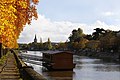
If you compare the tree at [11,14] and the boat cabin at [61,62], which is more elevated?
the tree at [11,14]

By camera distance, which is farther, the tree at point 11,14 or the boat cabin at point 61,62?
the boat cabin at point 61,62

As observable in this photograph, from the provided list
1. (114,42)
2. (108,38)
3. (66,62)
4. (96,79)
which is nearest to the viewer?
(96,79)

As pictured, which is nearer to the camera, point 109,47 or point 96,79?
point 96,79

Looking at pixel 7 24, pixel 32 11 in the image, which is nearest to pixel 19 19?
pixel 32 11

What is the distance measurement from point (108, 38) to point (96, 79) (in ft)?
344

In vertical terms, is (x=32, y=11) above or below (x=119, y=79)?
above

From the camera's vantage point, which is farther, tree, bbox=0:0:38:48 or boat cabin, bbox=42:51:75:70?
boat cabin, bbox=42:51:75:70

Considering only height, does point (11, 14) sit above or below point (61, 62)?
above

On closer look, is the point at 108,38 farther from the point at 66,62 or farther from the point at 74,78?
the point at 74,78

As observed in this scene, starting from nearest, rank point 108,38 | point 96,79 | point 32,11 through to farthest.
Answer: point 32,11 < point 96,79 < point 108,38

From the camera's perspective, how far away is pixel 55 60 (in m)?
72.0

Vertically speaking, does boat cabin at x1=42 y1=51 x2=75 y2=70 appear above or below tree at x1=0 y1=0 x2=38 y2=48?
below

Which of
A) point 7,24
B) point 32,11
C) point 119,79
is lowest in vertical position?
point 119,79

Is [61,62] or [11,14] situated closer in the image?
[11,14]
